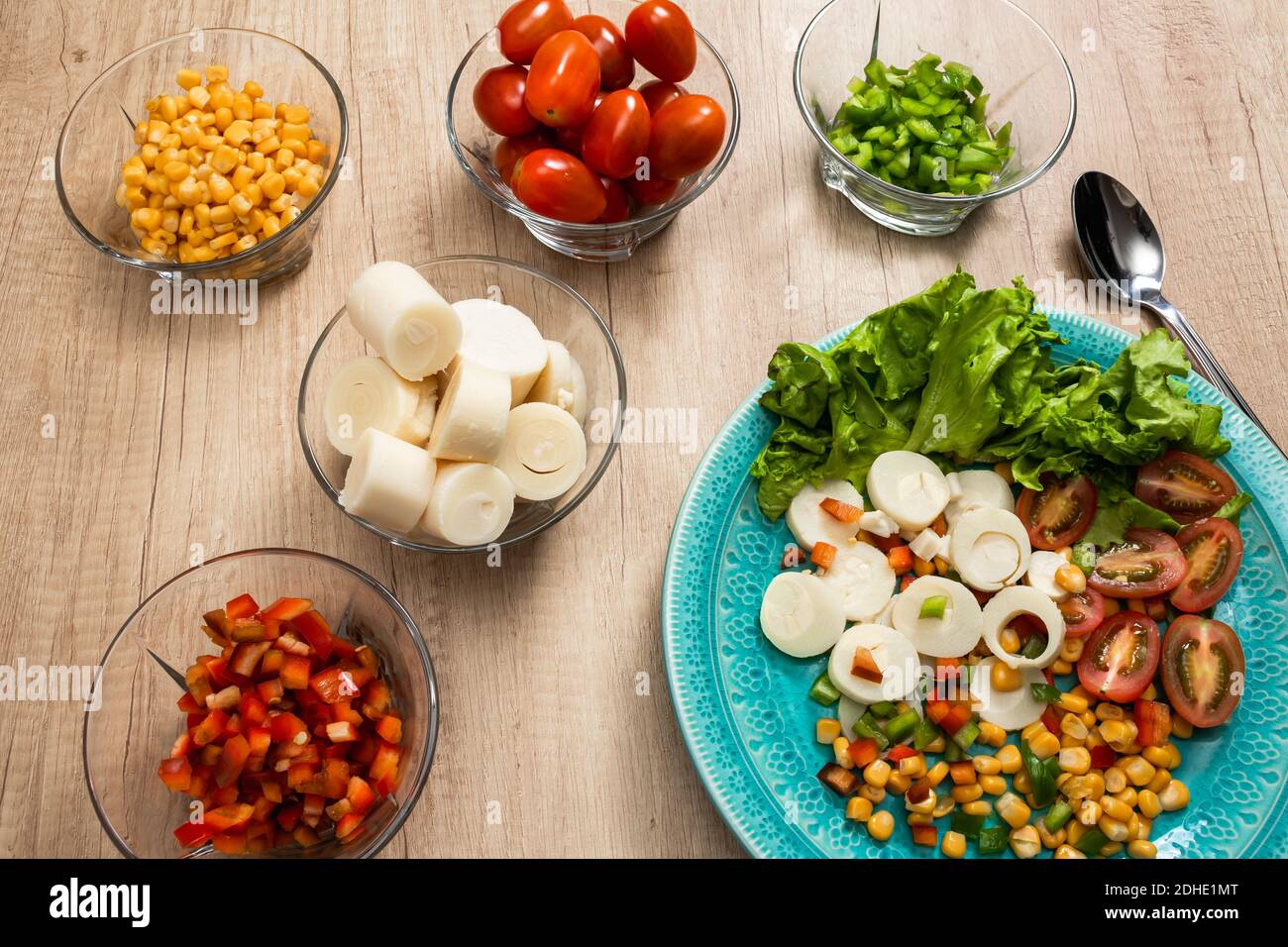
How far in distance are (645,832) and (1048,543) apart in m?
1.08

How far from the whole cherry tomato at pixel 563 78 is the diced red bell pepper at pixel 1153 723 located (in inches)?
69.1

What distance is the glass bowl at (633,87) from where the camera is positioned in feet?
7.68

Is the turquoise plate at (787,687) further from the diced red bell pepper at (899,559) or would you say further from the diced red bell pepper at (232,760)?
the diced red bell pepper at (232,760)

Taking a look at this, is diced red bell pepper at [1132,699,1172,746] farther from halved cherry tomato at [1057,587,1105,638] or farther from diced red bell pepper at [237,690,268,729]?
diced red bell pepper at [237,690,268,729]

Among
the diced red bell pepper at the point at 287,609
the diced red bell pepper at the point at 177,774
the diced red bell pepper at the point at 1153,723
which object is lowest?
the diced red bell pepper at the point at 177,774

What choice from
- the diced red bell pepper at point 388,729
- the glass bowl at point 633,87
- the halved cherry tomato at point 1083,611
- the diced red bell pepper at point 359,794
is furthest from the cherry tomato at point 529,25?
the halved cherry tomato at point 1083,611

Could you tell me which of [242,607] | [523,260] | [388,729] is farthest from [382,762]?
[523,260]

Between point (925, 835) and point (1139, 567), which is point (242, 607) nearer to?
point (925, 835)

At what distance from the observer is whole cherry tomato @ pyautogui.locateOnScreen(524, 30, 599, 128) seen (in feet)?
7.06

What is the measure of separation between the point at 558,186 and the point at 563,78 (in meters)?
0.22

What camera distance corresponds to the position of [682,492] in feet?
7.73
